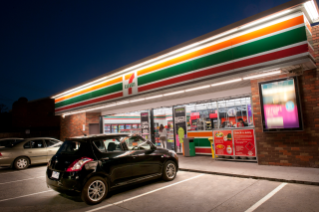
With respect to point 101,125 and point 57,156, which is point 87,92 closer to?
point 101,125

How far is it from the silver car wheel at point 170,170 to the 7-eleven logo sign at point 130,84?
5.17 meters

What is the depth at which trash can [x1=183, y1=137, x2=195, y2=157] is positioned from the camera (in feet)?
36.1

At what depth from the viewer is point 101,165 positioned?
4.87 m

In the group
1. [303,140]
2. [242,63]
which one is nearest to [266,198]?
[303,140]

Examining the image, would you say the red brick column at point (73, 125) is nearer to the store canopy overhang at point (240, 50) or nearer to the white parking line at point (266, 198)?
the store canopy overhang at point (240, 50)

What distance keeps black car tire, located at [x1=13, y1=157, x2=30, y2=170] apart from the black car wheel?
737 cm

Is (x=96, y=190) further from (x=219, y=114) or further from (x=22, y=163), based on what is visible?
(x=219, y=114)

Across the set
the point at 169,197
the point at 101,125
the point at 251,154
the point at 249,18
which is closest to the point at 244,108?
the point at 251,154

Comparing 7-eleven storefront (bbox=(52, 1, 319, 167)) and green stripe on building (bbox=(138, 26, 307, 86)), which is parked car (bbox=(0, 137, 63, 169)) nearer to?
7-eleven storefront (bbox=(52, 1, 319, 167))

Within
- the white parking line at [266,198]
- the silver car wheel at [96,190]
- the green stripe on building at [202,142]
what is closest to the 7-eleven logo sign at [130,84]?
the green stripe on building at [202,142]

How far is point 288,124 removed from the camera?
7.01 m

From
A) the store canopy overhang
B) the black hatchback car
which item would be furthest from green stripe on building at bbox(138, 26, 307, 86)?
the black hatchback car

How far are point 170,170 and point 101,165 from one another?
2465 millimetres

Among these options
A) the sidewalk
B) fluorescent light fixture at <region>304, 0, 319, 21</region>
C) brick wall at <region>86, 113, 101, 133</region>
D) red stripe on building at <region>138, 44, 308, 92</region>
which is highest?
fluorescent light fixture at <region>304, 0, 319, 21</region>
